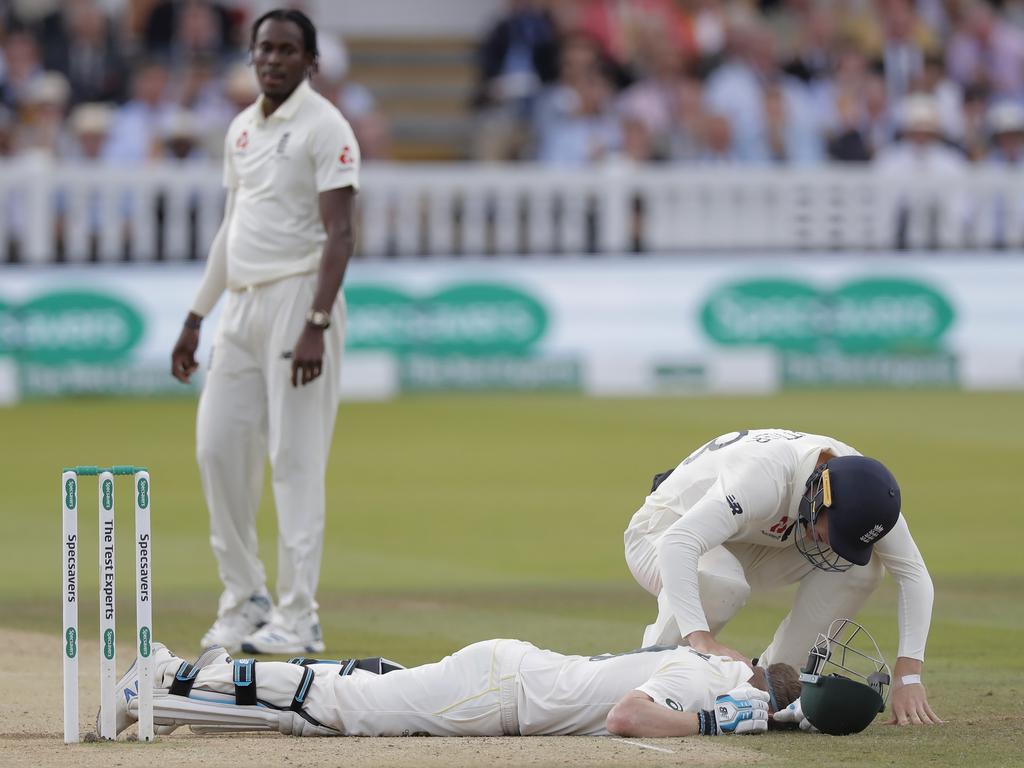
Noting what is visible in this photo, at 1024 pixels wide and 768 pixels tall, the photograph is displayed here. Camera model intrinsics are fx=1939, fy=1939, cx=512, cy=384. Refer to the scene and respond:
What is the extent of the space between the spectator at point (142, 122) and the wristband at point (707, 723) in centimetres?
1384

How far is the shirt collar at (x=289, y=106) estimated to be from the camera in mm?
7812

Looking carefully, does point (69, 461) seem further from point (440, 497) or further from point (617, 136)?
point (617, 136)

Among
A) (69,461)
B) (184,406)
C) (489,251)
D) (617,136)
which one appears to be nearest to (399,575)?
(69,461)

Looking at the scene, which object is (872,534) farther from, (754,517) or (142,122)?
(142,122)

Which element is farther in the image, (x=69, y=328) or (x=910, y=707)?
(x=69, y=328)

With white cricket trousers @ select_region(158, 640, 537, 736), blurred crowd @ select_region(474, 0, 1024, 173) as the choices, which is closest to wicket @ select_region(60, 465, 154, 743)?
white cricket trousers @ select_region(158, 640, 537, 736)

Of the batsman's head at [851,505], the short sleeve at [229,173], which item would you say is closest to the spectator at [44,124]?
the short sleeve at [229,173]

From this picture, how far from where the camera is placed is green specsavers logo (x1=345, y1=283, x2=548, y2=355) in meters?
18.0

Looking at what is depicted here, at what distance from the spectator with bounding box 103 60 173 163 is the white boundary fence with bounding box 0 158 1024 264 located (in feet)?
2.18

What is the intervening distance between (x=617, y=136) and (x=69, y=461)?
838 cm

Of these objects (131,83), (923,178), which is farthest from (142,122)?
(923,178)

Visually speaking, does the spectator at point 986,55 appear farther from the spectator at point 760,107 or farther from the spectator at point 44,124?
the spectator at point 44,124

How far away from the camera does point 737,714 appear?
5906 mm

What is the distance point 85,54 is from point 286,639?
44.2 feet
